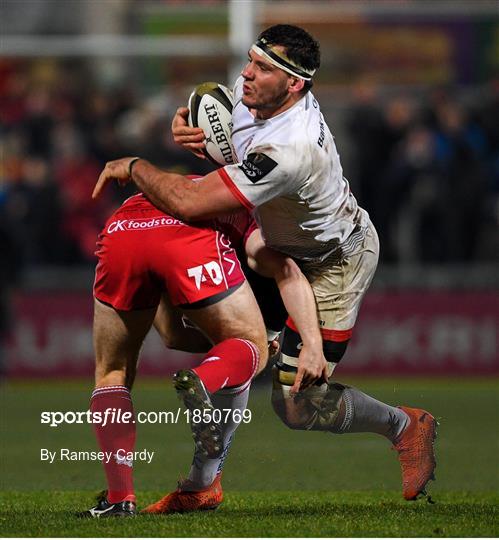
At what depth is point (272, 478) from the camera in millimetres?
8312

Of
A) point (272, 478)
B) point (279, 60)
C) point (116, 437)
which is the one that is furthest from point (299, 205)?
point (272, 478)

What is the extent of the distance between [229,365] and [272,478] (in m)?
2.56

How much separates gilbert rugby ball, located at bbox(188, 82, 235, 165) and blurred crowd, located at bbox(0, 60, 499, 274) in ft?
25.1

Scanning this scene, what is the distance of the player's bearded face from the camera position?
246 inches

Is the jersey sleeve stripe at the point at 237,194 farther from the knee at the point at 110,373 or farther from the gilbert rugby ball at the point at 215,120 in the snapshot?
the knee at the point at 110,373

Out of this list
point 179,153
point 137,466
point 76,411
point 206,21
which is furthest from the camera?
point 206,21

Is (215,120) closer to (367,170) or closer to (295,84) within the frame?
(295,84)

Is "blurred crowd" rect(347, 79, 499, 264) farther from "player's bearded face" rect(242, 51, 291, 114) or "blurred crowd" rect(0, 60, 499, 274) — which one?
"player's bearded face" rect(242, 51, 291, 114)

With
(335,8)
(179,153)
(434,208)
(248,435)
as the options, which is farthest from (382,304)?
(248,435)

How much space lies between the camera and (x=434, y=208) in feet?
48.8

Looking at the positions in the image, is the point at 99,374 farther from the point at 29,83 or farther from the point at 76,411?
the point at 29,83

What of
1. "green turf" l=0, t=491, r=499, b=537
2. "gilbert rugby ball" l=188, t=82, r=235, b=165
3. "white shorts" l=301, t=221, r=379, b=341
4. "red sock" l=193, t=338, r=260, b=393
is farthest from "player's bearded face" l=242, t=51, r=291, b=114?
"green turf" l=0, t=491, r=499, b=537

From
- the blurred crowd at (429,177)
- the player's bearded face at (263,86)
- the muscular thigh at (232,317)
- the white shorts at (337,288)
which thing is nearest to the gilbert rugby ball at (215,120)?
the player's bearded face at (263,86)

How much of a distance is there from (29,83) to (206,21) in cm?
221
